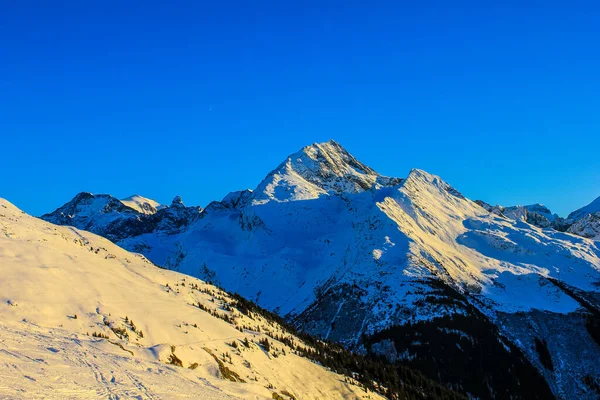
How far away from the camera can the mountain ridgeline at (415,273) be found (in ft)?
263

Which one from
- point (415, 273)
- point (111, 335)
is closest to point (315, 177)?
point (415, 273)

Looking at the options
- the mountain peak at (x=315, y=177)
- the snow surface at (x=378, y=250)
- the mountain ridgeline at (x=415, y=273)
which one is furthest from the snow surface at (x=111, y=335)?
the mountain peak at (x=315, y=177)

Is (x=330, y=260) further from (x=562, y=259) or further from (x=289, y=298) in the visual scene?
(x=562, y=259)

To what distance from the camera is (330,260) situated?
117m

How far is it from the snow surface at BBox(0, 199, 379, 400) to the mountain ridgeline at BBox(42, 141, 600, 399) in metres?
26.5

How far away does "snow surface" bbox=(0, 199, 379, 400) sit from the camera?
887 inches

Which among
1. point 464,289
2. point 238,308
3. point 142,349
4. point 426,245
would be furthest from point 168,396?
point 426,245

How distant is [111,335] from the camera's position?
1257 inches

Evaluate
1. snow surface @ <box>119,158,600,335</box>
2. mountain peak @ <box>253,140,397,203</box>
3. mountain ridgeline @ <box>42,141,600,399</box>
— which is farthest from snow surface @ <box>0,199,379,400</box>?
mountain peak @ <box>253,140,397,203</box>

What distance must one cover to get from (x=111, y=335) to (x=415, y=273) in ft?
240

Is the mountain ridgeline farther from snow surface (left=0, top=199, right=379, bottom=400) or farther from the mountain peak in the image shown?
snow surface (left=0, top=199, right=379, bottom=400)

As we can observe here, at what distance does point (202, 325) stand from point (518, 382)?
55.7 metres

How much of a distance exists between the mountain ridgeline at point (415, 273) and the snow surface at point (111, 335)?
26533 millimetres

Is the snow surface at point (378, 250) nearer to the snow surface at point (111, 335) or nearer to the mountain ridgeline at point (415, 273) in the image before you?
the mountain ridgeline at point (415, 273)
